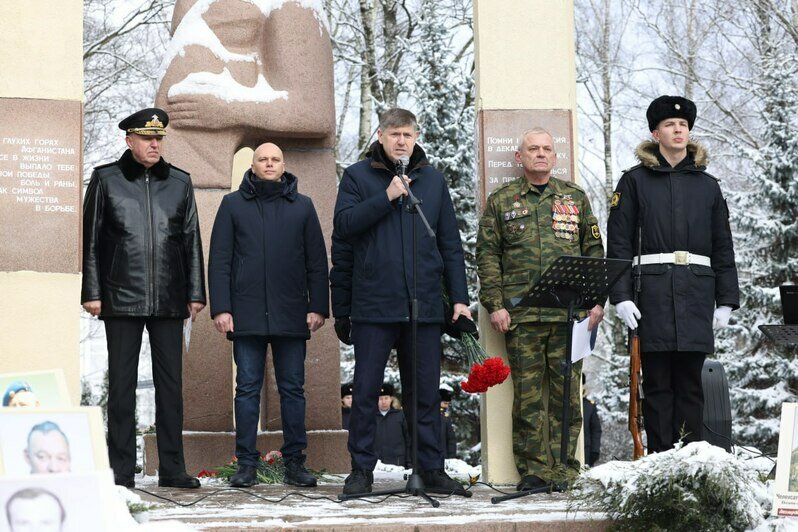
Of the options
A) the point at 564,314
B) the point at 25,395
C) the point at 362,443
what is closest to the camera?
the point at 25,395

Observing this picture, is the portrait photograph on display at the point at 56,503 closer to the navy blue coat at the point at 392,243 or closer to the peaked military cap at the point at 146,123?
the navy blue coat at the point at 392,243

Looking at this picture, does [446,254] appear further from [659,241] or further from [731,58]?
[731,58]

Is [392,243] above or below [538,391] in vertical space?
above

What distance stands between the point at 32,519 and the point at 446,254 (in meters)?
3.37

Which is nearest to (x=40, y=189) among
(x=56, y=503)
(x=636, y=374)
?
(x=56, y=503)

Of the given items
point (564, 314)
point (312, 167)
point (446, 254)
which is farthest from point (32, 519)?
point (312, 167)

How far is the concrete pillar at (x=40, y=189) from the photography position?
6.73 meters

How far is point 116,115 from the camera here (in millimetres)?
23188

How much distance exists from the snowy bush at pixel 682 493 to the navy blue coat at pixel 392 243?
1.62m

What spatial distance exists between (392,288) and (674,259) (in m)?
1.68

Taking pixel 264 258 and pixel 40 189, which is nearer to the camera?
pixel 40 189

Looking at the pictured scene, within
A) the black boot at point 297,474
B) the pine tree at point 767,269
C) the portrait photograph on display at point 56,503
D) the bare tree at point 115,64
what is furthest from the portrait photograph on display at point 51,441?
the bare tree at point 115,64

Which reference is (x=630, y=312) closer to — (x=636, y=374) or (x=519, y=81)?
(x=636, y=374)

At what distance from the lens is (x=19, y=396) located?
4777 millimetres
